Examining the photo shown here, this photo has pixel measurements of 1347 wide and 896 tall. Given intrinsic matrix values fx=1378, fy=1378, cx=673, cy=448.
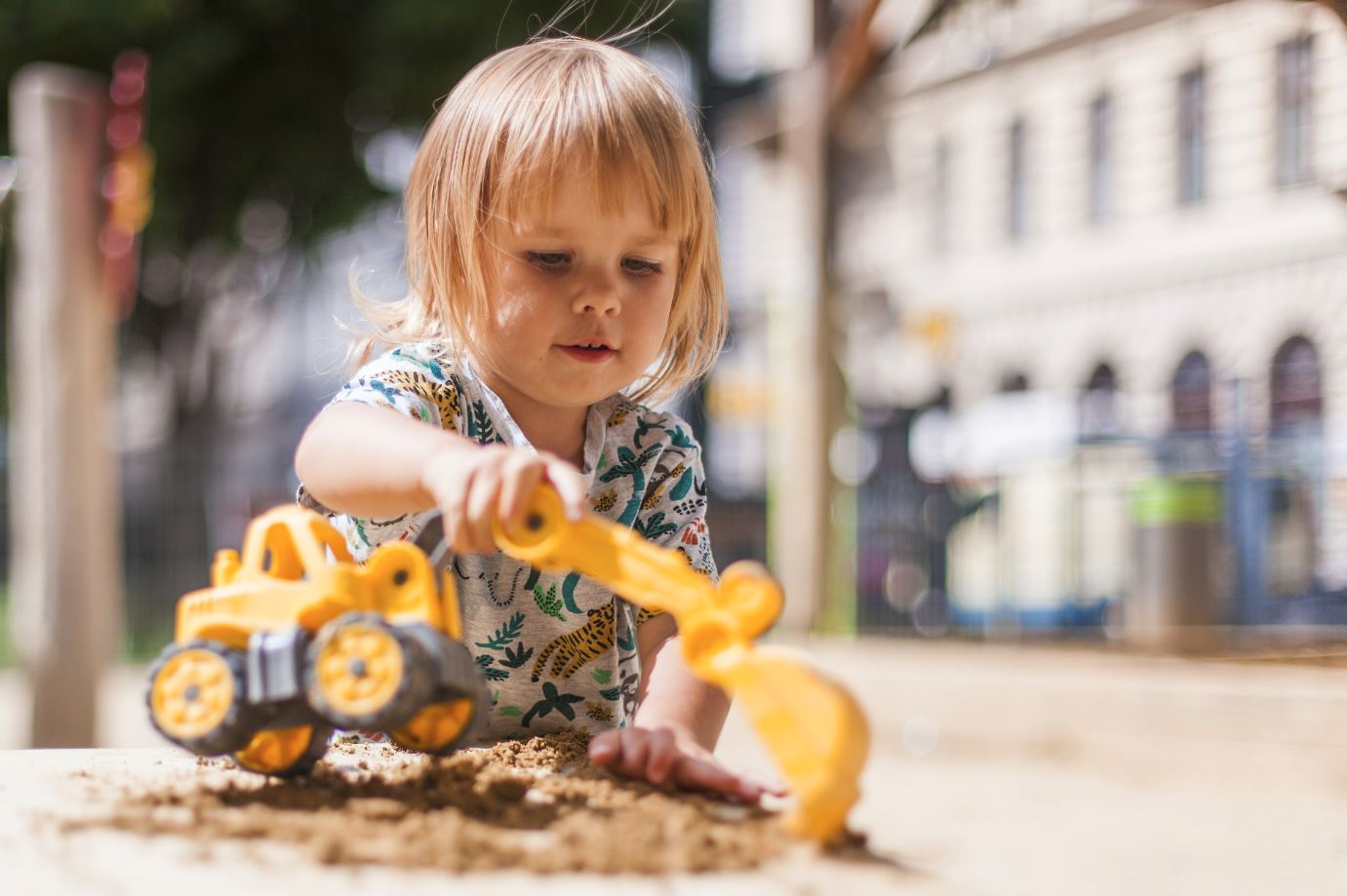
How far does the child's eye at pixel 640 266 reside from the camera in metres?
1.41

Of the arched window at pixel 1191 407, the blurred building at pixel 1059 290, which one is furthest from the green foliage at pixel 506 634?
the arched window at pixel 1191 407

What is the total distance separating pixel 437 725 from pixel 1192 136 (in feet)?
43.8

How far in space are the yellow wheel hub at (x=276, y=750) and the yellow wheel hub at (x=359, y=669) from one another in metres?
0.12

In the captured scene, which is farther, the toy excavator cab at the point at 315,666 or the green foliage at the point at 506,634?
the green foliage at the point at 506,634

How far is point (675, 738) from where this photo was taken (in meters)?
1.18

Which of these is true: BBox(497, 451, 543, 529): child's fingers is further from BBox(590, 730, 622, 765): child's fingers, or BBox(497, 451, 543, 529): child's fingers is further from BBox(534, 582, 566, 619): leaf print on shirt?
BBox(534, 582, 566, 619): leaf print on shirt

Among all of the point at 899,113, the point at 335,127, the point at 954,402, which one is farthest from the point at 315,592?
the point at 899,113

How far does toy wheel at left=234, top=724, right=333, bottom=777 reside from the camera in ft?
3.57

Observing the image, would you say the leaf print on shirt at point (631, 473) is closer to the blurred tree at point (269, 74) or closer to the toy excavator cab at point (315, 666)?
the toy excavator cab at point (315, 666)

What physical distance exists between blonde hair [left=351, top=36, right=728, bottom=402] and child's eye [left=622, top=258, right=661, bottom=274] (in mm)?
42

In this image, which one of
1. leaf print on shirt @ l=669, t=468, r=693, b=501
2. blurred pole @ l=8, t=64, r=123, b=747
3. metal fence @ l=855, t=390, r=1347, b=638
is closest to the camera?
leaf print on shirt @ l=669, t=468, r=693, b=501

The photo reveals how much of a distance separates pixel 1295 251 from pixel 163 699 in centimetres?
1286

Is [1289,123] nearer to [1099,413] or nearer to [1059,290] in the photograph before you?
[1099,413]

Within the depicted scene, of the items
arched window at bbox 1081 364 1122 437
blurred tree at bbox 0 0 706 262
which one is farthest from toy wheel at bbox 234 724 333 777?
blurred tree at bbox 0 0 706 262
